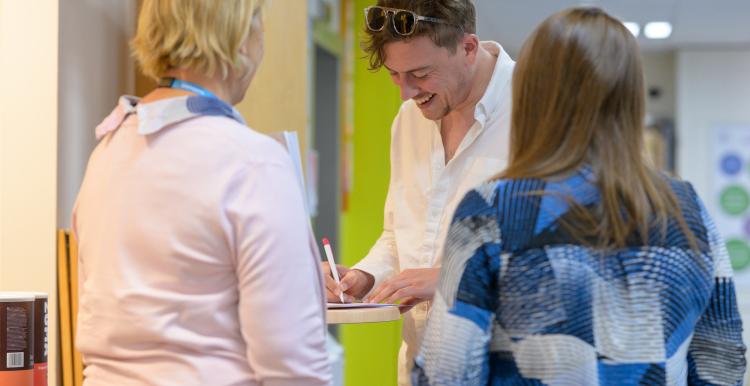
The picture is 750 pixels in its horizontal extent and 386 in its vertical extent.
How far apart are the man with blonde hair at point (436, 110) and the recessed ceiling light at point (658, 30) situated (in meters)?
6.51

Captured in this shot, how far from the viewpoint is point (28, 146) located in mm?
2576

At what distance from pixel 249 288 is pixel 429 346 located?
11.6 inches

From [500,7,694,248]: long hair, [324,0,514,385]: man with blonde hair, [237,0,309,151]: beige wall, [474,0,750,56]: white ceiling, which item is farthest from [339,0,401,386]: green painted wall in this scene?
[500,7,694,248]: long hair

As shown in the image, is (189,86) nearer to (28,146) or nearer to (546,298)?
(546,298)

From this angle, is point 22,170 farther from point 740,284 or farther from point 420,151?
point 740,284

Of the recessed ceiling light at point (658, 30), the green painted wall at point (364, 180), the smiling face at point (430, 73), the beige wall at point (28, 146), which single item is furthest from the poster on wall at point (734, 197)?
the beige wall at point (28, 146)

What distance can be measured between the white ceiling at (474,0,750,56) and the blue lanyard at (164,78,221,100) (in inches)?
237

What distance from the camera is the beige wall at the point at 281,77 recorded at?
3.34 meters

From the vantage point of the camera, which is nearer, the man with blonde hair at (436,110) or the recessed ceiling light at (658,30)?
the man with blonde hair at (436,110)

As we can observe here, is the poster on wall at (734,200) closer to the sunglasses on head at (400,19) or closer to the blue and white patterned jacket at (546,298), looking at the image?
the sunglasses on head at (400,19)

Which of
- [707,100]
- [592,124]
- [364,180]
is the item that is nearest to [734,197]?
[707,100]

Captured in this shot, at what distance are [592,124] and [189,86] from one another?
608mm

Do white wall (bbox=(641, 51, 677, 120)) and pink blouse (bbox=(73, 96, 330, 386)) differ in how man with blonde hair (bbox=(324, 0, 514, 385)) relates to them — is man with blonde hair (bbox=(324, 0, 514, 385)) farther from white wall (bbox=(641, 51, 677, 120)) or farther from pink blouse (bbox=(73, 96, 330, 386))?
white wall (bbox=(641, 51, 677, 120))

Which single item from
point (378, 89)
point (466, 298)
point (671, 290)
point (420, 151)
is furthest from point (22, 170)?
point (378, 89)
